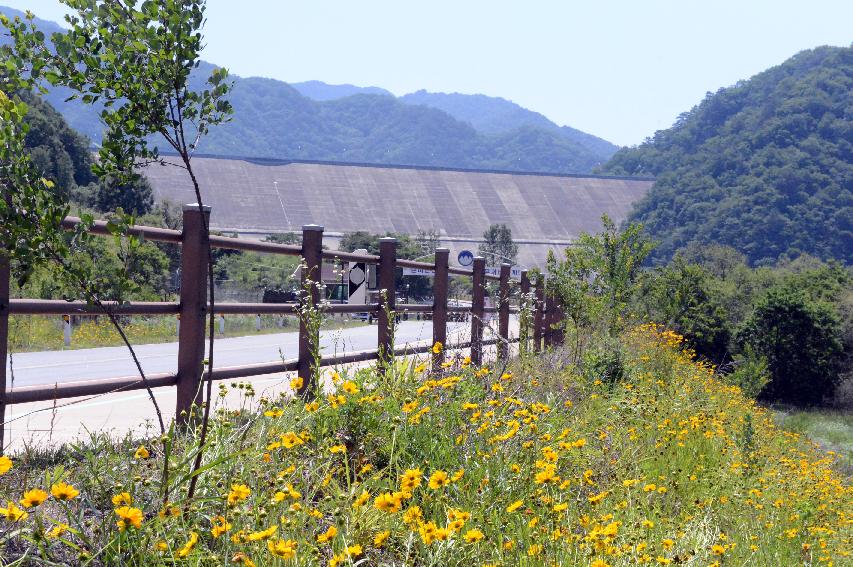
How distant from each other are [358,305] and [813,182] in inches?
4730

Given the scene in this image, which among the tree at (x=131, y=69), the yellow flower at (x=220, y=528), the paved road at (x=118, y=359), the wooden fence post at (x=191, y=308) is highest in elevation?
the tree at (x=131, y=69)

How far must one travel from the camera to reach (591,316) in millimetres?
15719

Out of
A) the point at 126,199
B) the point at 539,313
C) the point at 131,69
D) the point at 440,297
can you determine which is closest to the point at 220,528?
the point at 131,69

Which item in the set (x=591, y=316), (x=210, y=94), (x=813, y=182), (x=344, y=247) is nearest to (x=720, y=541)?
(x=210, y=94)

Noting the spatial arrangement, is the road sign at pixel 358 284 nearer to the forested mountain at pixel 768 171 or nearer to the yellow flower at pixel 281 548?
the yellow flower at pixel 281 548

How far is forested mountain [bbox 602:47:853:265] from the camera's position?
111 m

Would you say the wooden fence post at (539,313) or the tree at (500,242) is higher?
the tree at (500,242)

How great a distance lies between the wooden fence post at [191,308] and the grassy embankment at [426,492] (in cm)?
54

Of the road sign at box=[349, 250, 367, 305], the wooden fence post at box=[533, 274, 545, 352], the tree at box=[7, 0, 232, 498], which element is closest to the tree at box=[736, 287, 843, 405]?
the wooden fence post at box=[533, 274, 545, 352]

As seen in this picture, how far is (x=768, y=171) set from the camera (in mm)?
122438

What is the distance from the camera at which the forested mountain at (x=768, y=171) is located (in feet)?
366

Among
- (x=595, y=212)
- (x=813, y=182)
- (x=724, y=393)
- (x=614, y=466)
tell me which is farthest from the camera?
(x=813, y=182)

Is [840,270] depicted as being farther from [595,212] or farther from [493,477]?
[595,212]

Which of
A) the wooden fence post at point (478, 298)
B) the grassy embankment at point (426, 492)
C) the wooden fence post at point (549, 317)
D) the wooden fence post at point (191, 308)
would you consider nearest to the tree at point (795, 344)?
the wooden fence post at point (549, 317)
